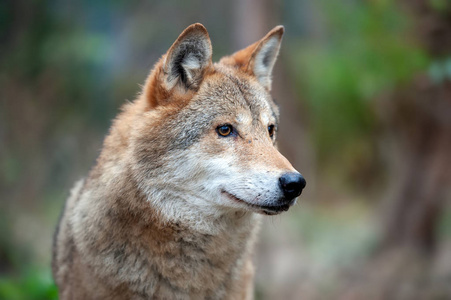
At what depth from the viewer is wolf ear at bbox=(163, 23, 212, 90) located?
3.76 meters

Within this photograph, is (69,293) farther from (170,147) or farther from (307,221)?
(307,221)

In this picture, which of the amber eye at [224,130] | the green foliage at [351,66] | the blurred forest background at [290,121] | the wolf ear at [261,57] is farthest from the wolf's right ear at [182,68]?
the green foliage at [351,66]

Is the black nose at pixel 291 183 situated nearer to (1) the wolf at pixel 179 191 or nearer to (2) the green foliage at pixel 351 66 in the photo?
(1) the wolf at pixel 179 191

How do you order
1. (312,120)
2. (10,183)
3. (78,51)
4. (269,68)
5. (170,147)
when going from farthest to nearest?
(312,120) < (78,51) < (10,183) < (269,68) < (170,147)

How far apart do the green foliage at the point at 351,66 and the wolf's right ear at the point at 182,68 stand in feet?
13.0

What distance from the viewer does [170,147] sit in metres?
3.79

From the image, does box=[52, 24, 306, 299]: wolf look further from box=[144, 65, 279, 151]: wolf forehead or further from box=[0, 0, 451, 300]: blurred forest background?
box=[0, 0, 451, 300]: blurred forest background

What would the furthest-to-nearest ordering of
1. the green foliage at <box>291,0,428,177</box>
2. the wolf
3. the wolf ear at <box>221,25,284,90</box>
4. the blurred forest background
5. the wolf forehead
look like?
the blurred forest background, the green foliage at <box>291,0,428,177</box>, the wolf ear at <box>221,25,284,90</box>, the wolf forehead, the wolf

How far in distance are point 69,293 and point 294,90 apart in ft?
27.6

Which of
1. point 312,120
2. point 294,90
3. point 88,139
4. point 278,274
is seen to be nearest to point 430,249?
point 278,274

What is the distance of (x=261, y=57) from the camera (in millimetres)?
4543

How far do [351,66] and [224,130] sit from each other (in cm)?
668

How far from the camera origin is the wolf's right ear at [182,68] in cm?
378

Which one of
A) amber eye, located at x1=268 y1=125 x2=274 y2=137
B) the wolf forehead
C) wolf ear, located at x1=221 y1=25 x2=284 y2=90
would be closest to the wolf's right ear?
the wolf forehead
